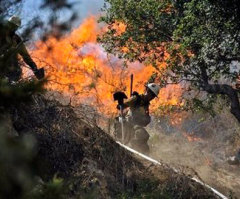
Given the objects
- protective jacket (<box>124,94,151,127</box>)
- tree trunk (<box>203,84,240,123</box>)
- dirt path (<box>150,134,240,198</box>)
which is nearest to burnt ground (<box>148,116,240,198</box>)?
dirt path (<box>150,134,240,198</box>)

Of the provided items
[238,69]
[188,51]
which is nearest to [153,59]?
[188,51]

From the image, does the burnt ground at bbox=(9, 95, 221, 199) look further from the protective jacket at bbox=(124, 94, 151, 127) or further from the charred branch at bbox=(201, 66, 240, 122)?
the charred branch at bbox=(201, 66, 240, 122)

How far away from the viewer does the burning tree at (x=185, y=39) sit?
12.1m

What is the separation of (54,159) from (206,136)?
29.1 metres

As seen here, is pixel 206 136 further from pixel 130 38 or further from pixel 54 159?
pixel 54 159

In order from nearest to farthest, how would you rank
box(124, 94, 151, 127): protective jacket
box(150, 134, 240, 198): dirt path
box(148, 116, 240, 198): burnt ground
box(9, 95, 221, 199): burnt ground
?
box(9, 95, 221, 199): burnt ground
box(150, 134, 240, 198): dirt path
box(148, 116, 240, 198): burnt ground
box(124, 94, 151, 127): protective jacket

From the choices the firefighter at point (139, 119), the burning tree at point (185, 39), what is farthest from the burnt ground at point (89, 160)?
the burning tree at point (185, 39)

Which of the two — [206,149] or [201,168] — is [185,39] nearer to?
[201,168]

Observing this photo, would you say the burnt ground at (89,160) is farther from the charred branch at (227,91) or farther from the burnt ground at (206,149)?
the charred branch at (227,91)

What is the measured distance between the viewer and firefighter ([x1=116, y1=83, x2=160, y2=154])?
1266 centimetres

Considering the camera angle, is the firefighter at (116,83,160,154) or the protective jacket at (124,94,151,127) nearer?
the firefighter at (116,83,160,154)

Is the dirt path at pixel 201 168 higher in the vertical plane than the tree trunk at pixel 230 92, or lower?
lower

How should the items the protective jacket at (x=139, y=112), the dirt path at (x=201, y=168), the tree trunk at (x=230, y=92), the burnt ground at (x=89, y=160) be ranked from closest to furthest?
the burnt ground at (x=89, y=160)
the dirt path at (x=201, y=168)
the protective jacket at (x=139, y=112)
the tree trunk at (x=230, y=92)

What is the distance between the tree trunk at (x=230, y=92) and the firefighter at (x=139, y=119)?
7.27ft
